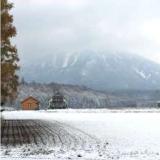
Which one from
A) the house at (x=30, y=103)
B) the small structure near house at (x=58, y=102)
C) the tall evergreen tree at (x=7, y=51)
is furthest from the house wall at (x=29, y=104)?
the tall evergreen tree at (x=7, y=51)

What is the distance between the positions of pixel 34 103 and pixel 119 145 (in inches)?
4651

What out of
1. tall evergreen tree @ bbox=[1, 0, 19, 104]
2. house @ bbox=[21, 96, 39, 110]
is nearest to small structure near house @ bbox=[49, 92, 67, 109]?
house @ bbox=[21, 96, 39, 110]

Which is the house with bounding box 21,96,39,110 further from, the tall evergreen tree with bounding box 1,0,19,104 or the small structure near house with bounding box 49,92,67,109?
the tall evergreen tree with bounding box 1,0,19,104

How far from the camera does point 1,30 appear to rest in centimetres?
3650

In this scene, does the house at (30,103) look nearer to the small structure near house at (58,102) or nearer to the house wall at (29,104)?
the house wall at (29,104)

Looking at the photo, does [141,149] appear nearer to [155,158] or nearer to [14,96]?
[155,158]

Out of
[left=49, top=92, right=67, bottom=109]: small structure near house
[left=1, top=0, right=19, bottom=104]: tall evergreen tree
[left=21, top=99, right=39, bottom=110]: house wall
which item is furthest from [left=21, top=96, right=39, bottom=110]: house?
[left=1, top=0, right=19, bottom=104]: tall evergreen tree

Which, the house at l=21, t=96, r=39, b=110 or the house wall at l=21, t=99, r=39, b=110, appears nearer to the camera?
the house wall at l=21, t=99, r=39, b=110

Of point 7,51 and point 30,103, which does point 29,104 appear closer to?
point 30,103

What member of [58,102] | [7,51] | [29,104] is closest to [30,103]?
[29,104]

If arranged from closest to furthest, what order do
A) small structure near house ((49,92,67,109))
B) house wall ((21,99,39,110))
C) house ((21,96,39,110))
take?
1. small structure near house ((49,92,67,109))
2. house wall ((21,99,39,110))
3. house ((21,96,39,110))

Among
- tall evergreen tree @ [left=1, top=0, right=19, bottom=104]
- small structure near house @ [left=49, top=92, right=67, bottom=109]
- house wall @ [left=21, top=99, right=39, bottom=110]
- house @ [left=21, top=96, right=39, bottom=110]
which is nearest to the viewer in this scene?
tall evergreen tree @ [left=1, top=0, right=19, bottom=104]

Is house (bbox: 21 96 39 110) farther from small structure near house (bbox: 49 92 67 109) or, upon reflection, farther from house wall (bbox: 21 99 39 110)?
small structure near house (bbox: 49 92 67 109)

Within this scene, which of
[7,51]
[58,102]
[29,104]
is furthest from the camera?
[29,104]
